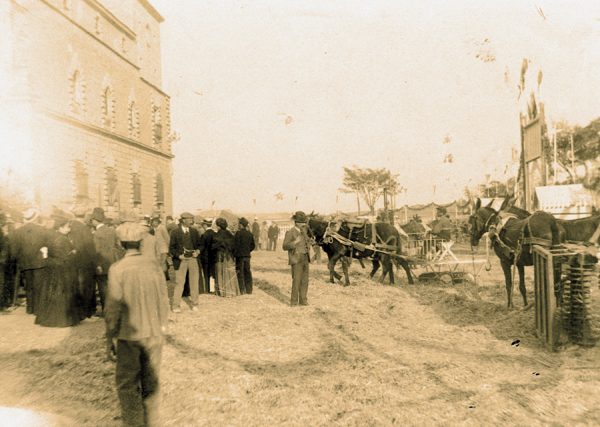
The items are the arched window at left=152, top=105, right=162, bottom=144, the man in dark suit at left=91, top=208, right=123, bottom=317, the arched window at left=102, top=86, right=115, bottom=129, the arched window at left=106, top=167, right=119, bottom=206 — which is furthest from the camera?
the arched window at left=152, top=105, right=162, bottom=144

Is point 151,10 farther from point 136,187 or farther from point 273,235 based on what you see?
point 273,235

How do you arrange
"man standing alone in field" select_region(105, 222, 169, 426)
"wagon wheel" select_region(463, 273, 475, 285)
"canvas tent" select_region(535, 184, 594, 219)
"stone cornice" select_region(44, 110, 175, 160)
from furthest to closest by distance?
1. "stone cornice" select_region(44, 110, 175, 160)
2. "canvas tent" select_region(535, 184, 594, 219)
3. "wagon wheel" select_region(463, 273, 475, 285)
4. "man standing alone in field" select_region(105, 222, 169, 426)

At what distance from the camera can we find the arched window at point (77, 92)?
24.6 metres

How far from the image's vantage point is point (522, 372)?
592 centimetres

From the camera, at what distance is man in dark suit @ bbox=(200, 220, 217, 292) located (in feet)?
41.3

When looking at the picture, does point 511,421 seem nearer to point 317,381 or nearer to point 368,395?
point 368,395

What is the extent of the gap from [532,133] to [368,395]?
732 cm

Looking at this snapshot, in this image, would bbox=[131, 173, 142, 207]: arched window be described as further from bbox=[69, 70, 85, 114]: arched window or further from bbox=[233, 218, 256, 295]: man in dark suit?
bbox=[233, 218, 256, 295]: man in dark suit

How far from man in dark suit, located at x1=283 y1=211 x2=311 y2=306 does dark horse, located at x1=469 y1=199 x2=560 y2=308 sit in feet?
12.2

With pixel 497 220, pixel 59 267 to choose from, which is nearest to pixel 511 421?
pixel 497 220

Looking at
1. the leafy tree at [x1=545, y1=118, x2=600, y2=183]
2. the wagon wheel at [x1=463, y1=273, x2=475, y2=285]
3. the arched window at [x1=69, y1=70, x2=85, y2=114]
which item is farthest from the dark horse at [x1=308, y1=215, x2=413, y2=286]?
the leafy tree at [x1=545, y1=118, x2=600, y2=183]

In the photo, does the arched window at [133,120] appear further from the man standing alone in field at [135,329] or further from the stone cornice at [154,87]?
the man standing alone in field at [135,329]

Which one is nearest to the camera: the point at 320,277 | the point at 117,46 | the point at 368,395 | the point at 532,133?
the point at 368,395

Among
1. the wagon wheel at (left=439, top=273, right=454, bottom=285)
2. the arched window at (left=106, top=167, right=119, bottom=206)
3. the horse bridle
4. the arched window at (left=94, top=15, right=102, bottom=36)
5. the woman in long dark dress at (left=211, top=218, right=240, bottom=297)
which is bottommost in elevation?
the wagon wheel at (left=439, top=273, right=454, bottom=285)
